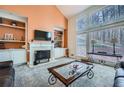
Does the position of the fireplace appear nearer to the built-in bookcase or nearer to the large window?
the built-in bookcase

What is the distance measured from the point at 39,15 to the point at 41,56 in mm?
1957

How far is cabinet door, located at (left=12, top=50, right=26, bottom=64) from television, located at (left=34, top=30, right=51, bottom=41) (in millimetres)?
893

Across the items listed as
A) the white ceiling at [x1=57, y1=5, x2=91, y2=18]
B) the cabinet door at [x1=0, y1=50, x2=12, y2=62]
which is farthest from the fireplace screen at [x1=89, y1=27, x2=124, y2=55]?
the cabinet door at [x1=0, y1=50, x2=12, y2=62]

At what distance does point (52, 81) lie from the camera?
7.16ft

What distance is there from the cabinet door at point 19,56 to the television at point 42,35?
893 millimetres

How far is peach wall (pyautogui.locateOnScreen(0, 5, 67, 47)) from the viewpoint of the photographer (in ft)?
12.2

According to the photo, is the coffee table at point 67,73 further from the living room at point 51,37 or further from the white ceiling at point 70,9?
the white ceiling at point 70,9

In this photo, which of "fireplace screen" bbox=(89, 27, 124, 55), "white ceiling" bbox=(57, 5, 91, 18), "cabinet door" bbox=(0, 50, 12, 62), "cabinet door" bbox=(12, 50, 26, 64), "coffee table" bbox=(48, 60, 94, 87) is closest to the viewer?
"coffee table" bbox=(48, 60, 94, 87)

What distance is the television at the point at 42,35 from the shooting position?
427 cm

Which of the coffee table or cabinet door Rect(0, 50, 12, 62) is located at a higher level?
cabinet door Rect(0, 50, 12, 62)

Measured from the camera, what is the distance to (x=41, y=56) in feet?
14.2

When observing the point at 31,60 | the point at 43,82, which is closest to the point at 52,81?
the point at 43,82

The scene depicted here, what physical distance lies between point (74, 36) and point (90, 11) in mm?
1680
